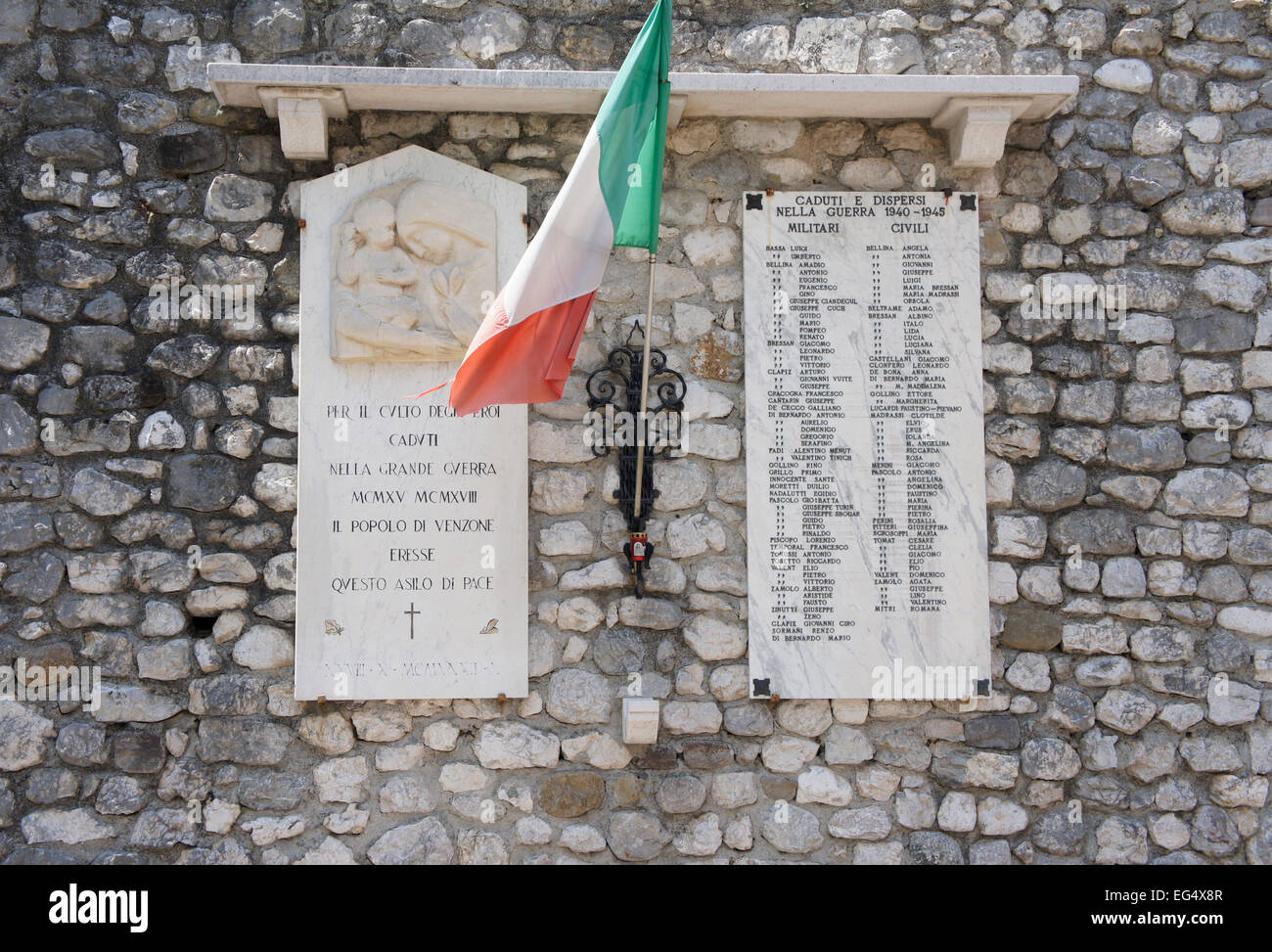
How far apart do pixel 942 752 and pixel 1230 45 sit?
3.05 metres

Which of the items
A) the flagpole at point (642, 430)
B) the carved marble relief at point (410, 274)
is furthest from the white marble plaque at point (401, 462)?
the flagpole at point (642, 430)

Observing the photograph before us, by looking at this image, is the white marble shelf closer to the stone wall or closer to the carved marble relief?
the stone wall

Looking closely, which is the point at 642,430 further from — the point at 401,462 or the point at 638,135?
the point at 638,135

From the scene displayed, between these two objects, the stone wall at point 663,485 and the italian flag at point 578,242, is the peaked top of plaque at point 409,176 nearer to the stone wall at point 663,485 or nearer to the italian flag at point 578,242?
the stone wall at point 663,485

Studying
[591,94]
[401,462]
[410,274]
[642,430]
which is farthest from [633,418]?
[591,94]

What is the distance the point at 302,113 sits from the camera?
4.09m

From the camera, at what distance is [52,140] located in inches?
166

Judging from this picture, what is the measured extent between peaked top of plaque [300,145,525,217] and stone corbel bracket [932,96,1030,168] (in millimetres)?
1679

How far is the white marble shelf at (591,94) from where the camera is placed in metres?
4.03

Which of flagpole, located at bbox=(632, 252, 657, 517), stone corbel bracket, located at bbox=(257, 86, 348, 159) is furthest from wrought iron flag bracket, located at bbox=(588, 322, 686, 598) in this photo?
stone corbel bracket, located at bbox=(257, 86, 348, 159)

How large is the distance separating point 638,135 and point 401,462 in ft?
4.82

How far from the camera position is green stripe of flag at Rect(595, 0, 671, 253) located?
12.1 feet

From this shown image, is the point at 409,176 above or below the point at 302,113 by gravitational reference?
below

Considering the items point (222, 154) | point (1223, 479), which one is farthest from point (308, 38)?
point (1223, 479)
